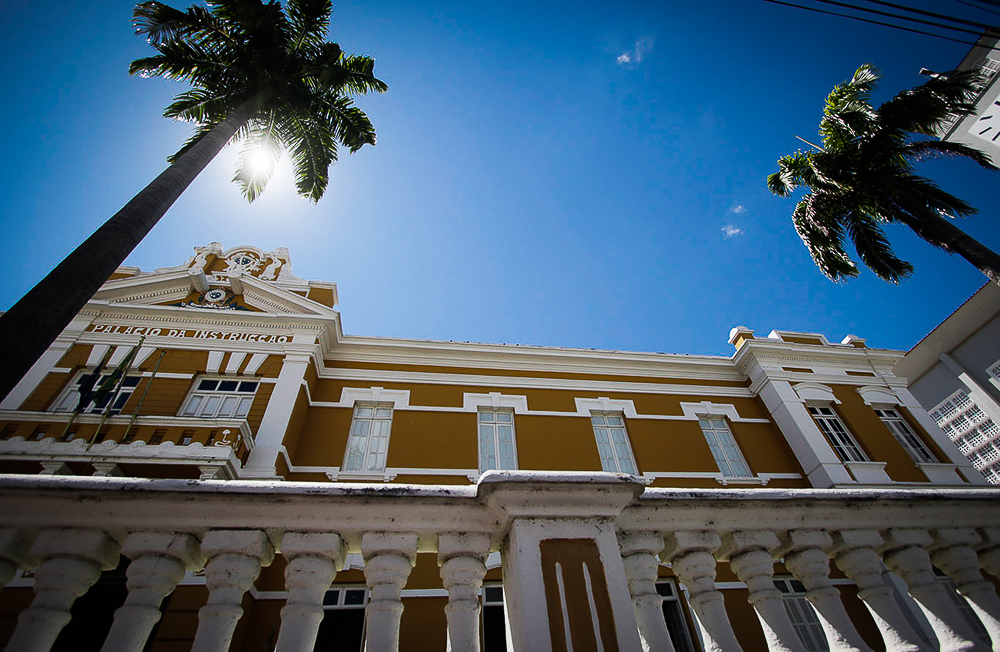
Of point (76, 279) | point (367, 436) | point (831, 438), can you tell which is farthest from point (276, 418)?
point (831, 438)

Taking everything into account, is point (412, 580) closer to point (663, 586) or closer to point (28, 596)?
point (663, 586)

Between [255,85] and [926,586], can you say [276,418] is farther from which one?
[926,586]

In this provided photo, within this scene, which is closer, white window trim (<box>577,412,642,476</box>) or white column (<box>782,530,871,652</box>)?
white column (<box>782,530,871,652</box>)

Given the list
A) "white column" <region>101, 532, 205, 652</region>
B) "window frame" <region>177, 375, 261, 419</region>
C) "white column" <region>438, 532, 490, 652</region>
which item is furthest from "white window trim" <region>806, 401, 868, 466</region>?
"white column" <region>101, 532, 205, 652</region>

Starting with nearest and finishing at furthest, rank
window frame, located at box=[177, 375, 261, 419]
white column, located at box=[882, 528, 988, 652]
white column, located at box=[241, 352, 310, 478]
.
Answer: white column, located at box=[882, 528, 988, 652] → white column, located at box=[241, 352, 310, 478] → window frame, located at box=[177, 375, 261, 419]

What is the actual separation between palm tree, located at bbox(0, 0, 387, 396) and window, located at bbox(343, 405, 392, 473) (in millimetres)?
5858

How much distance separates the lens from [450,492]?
2383 millimetres

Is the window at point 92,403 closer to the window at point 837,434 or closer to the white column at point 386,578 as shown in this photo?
the white column at point 386,578

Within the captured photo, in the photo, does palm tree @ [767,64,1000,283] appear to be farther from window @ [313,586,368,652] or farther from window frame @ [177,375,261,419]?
window frame @ [177,375,261,419]

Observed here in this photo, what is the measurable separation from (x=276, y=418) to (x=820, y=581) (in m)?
10.6

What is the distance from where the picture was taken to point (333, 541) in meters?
2.20

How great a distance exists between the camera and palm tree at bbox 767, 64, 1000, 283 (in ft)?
38.0

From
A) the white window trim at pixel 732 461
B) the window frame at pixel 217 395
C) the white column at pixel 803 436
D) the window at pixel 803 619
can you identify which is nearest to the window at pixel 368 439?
the window frame at pixel 217 395

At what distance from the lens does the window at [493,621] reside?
8547 mm
